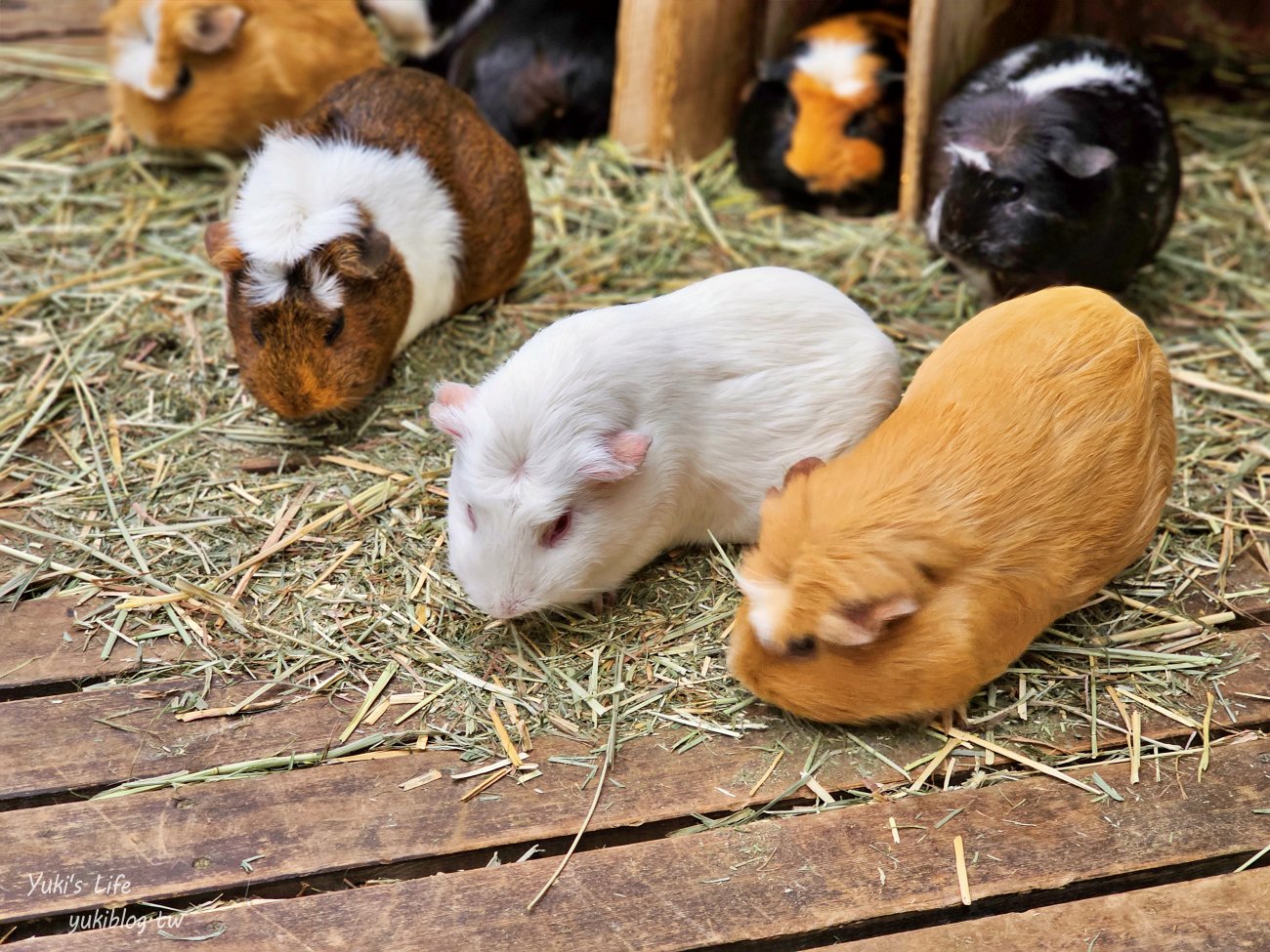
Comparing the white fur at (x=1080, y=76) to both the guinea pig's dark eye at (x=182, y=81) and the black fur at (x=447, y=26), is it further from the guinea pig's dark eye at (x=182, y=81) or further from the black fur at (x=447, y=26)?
the guinea pig's dark eye at (x=182, y=81)

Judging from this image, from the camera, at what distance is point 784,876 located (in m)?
1.97

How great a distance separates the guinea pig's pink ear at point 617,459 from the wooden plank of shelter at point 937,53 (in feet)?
6.23

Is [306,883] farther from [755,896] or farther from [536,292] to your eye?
[536,292]

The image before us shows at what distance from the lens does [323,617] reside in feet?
7.95

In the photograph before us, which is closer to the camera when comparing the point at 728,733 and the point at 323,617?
the point at 728,733

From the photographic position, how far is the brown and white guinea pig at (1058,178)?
3172 mm

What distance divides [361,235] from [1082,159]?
1.92 meters

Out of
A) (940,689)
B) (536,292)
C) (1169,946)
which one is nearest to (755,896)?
(940,689)

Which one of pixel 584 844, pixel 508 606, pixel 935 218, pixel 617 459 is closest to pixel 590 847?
pixel 584 844

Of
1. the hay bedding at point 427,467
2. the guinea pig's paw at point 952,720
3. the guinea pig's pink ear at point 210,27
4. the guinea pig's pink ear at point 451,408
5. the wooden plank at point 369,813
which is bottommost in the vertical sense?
the wooden plank at point 369,813

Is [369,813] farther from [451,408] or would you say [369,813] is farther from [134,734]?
[451,408]

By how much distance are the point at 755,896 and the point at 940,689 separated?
1.62ft

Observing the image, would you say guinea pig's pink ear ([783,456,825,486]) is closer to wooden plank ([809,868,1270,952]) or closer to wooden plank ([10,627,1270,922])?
wooden plank ([10,627,1270,922])

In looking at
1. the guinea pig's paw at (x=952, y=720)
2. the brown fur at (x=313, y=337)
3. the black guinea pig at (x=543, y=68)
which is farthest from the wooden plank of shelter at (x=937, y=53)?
the guinea pig's paw at (x=952, y=720)
